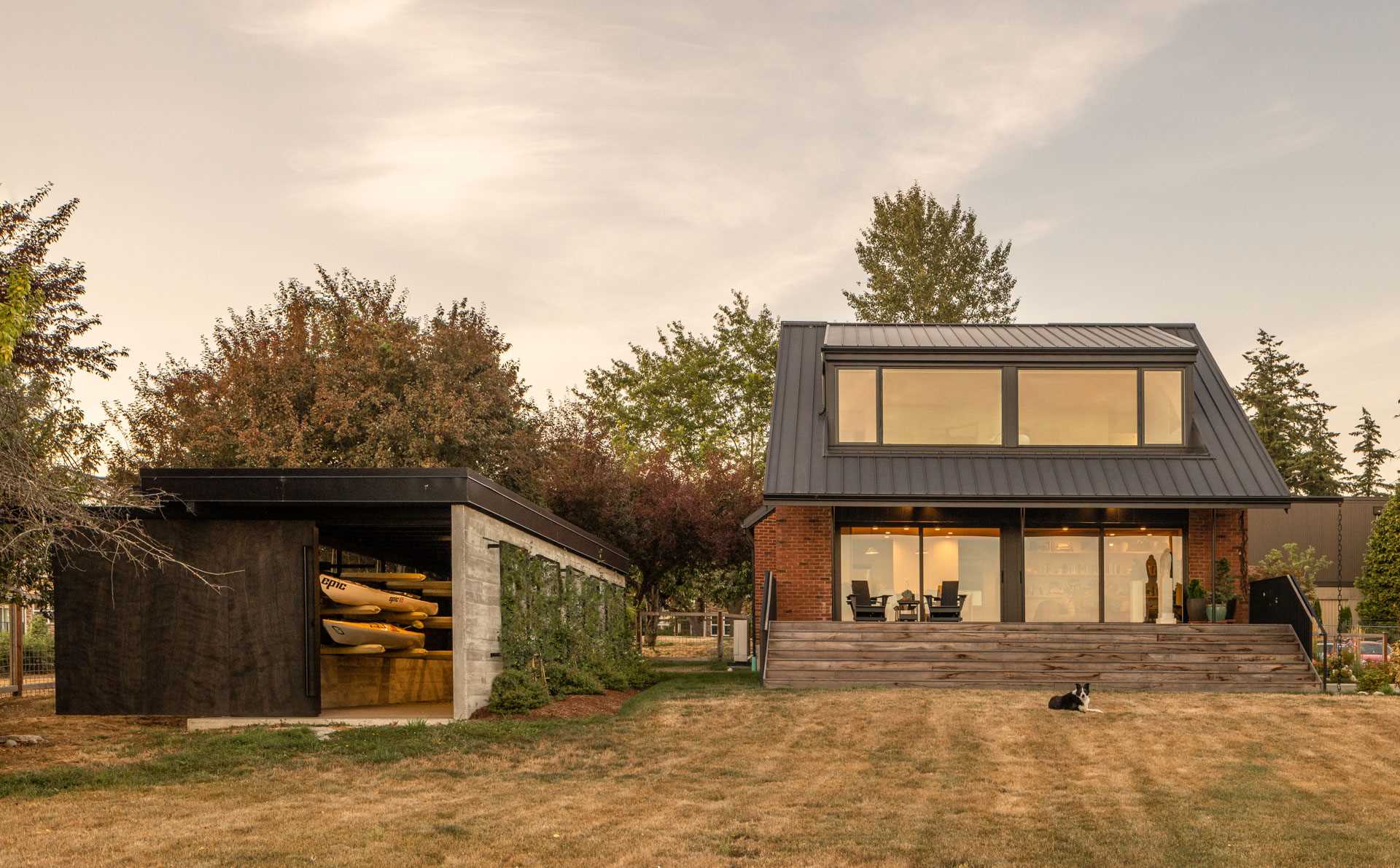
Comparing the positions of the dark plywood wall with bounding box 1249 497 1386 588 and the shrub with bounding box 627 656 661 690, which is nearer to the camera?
the shrub with bounding box 627 656 661 690

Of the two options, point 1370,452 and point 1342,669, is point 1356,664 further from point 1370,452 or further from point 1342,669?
point 1370,452

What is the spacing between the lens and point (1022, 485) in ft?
70.2

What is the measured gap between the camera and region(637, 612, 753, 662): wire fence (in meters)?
26.1

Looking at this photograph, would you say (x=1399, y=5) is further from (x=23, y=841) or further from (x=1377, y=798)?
(x=23, y=841)

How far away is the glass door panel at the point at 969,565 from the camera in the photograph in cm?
2272

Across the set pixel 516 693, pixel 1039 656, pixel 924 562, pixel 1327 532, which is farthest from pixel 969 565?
pixel 1327 532

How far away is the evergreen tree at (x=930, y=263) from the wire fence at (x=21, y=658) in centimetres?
3933

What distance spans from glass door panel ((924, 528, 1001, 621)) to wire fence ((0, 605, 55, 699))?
52.0 ft

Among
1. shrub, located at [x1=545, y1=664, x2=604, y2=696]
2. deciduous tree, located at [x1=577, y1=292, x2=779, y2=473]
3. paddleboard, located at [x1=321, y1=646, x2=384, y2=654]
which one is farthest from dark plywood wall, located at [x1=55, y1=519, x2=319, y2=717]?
deciduous tree, located at [x1=577, y1=292, x2=779, y2=473]

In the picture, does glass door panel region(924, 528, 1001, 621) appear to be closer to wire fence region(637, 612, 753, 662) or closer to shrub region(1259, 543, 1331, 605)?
wire fence region(637, 612, 753, 662)

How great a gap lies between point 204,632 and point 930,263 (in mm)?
43941

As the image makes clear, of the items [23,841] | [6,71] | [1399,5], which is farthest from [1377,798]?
[6,71]

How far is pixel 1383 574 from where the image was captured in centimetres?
3169

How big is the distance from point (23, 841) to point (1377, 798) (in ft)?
33.6
